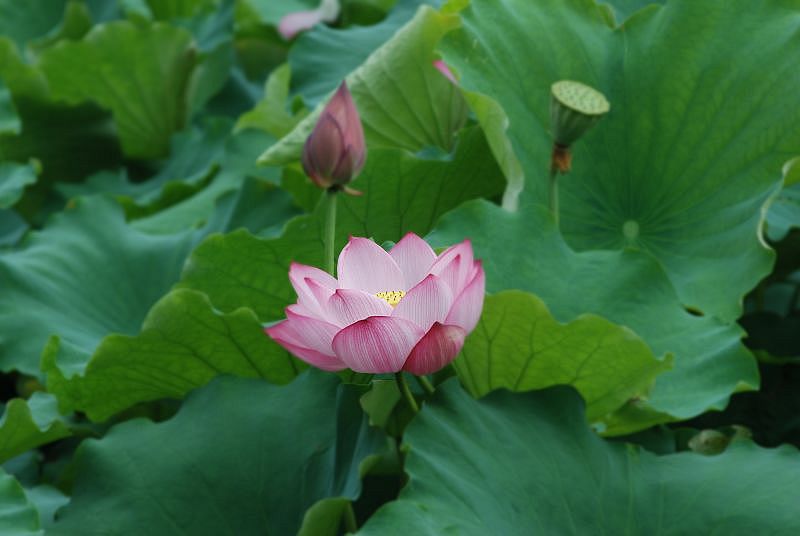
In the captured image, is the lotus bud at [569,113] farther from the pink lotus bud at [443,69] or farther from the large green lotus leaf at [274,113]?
the large green lotus leaf at [274,113]

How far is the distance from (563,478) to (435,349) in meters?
0.17

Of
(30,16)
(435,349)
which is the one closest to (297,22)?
(30,16)

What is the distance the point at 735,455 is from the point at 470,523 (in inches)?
10.5

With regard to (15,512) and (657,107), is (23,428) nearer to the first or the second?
(15,512)

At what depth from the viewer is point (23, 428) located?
3.61 feet

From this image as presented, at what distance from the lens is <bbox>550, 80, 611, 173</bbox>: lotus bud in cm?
111

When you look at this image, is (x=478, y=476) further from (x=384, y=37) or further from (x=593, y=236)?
(x=384, y=37)

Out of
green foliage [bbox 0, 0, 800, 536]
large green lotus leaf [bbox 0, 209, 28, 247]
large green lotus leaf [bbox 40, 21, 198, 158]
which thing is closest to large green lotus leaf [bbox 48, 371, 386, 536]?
green foliage [bbox 0, 0, 800, 536]

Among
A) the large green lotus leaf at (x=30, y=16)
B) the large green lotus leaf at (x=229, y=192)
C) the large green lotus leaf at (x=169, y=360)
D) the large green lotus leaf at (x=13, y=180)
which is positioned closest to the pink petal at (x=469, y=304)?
the large green lotus leaf at (x=169, y=360)

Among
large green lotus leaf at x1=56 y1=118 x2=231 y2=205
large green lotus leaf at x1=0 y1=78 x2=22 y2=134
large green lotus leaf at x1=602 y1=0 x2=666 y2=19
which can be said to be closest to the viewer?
large green lotus leaf at x1=602 y1=0 x2=666 y2=19

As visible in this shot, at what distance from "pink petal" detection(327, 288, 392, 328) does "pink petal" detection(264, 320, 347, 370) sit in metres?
0.03

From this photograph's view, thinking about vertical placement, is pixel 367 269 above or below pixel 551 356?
above

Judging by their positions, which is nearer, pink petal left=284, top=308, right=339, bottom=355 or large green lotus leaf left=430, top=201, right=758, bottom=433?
pink petal left=284, top=308, right=339, bottom=355

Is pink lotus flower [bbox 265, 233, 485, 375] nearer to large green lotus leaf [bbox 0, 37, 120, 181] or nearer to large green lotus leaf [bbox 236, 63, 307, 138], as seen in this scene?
large green lotus leaf [bbox 236, 63, 307, 138]
